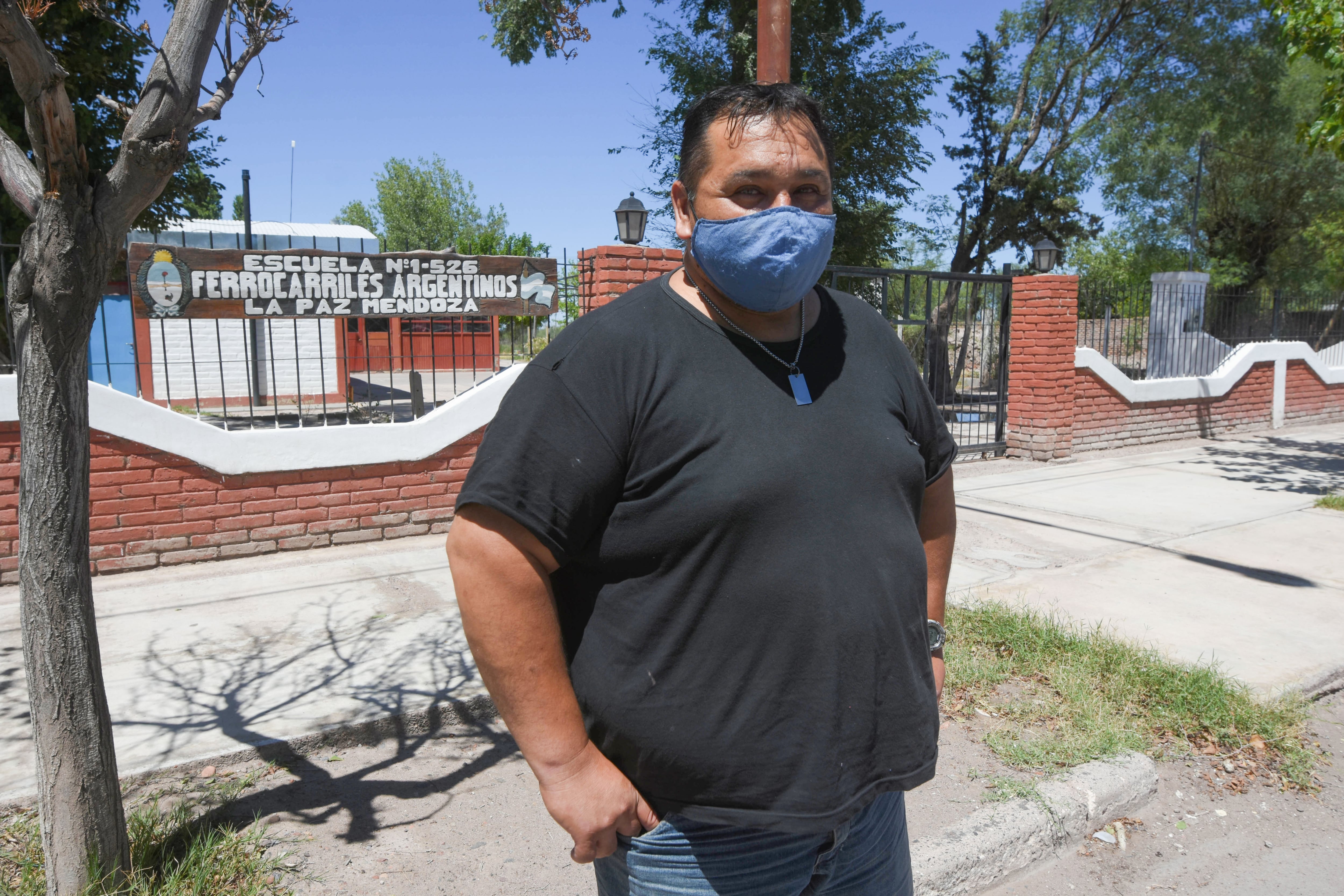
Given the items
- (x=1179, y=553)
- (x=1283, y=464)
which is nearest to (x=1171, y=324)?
(x=1283, y=464)

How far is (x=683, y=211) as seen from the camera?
1.65 metres

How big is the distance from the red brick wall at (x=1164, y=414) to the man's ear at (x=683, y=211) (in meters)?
10.3

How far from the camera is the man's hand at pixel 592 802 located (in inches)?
53.9

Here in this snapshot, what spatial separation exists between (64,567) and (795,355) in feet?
6.89

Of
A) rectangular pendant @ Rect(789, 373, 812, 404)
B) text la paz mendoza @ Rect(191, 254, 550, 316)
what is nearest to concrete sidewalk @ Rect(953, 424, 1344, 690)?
rectangular pendant @ Rect(789, 373, 812, 404)

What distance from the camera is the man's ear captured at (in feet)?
5.32

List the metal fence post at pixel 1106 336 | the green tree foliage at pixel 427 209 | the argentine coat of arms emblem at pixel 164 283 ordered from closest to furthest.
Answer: the argentine coat of arms emblem at pixel 164 283
the metal fence post at pixel 1106 336
the green tree foliage at pixel 427 209

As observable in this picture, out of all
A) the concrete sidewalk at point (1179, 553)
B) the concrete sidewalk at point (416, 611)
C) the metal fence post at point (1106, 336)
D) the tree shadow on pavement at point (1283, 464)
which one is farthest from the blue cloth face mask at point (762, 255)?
the metal fence post at point (1106, 336)

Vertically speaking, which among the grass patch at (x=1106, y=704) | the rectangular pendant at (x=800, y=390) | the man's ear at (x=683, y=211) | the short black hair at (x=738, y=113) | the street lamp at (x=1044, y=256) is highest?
the street lamp at (x=1044, y=256)

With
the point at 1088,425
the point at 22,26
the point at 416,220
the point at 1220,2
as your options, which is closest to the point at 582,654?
the point at 22,26

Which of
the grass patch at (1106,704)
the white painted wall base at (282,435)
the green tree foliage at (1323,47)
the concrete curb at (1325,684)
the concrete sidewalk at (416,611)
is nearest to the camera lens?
the grass patch at (1106,704)

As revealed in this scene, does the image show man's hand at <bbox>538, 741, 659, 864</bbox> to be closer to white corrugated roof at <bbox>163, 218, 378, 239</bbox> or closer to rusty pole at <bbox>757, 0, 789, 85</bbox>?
rusty pole at <bbox>757, 0, 789, 85</bbox>

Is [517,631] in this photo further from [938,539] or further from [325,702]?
[325,702]

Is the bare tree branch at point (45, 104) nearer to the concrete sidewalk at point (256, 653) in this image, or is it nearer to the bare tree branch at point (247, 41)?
the bare tree branch at point (247, 41)
